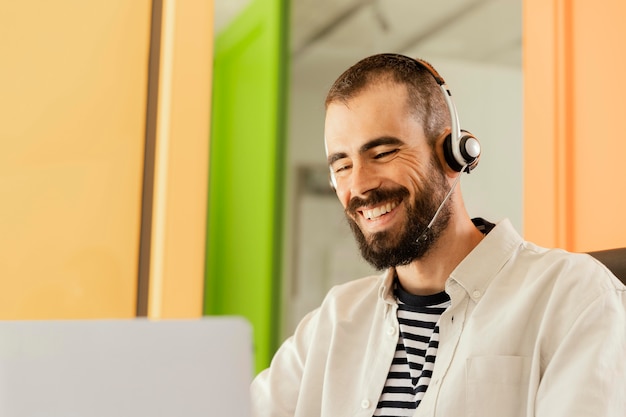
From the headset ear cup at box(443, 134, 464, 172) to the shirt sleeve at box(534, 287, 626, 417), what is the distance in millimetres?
365

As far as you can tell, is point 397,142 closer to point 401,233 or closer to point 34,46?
point 401,233

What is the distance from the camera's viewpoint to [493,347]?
1065 millimetres

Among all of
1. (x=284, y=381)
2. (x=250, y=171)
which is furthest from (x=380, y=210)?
(x=250, y=171)

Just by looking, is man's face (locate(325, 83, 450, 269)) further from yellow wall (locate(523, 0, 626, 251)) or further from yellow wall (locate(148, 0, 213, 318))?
yellow wall (locate(148, 0, 213, 318))

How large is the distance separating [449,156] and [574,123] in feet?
1.18

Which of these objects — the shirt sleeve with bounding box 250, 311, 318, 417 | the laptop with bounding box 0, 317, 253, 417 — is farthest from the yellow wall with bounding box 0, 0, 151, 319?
the laptop with bounding box 0, 317, 253, 417

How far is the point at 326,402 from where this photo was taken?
4.07 ft

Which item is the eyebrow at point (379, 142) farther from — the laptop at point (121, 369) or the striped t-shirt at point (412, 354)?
the laptop at point (121, 369)

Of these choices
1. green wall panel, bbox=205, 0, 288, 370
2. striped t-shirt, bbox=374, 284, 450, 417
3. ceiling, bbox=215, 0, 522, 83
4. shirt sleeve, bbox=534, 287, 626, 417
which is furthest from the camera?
green wall panel, bbox=205, 0, 288, 370

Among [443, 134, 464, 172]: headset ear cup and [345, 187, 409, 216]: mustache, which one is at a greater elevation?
[443, 134, 464, 172]: headset ear cup

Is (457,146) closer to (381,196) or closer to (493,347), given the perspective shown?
(381,196)

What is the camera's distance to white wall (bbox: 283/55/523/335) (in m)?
1.86

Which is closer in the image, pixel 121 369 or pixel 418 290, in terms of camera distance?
pixel 121 369

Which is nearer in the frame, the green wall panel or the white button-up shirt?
the white button-up shirt
